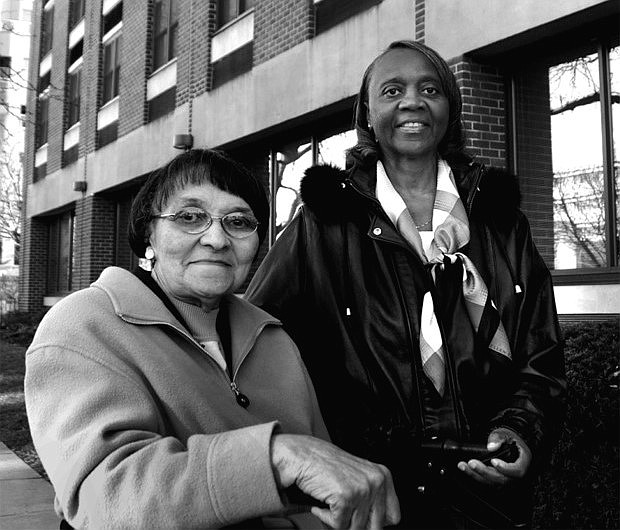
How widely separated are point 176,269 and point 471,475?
3.28ft

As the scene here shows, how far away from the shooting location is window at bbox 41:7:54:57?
22.6 m

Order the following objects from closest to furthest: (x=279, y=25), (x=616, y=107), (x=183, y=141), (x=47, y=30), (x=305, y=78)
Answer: (x=616, y=107) < (x=305, y=78) < (x=279, y=25) < (x=183, y=141) < (x=47, y=30)

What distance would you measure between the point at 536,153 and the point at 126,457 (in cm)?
686

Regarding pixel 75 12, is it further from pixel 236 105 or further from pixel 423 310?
pixel 423 310

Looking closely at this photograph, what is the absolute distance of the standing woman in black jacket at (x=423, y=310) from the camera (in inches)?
88.5

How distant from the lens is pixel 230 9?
12.4 metres

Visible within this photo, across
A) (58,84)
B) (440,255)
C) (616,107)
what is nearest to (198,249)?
(440,255)

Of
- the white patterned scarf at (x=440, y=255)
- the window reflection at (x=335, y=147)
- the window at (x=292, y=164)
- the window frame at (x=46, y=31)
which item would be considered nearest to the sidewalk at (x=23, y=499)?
the white patterned scarf at (x=440, y=255)

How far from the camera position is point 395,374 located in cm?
229

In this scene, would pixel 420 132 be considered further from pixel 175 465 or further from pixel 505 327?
pixel 175 465

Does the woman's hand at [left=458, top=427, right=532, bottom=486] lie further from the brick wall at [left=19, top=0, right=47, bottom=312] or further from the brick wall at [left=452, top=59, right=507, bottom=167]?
the brick wall at [left=19, top=0, right=47, bottom=312]

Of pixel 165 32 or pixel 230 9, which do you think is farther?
pixel 165 32

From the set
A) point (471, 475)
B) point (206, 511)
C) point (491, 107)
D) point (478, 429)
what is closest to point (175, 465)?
point (206, 511)

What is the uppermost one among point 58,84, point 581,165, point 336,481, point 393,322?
point 58,84
